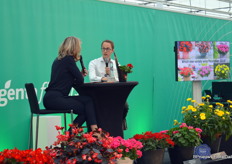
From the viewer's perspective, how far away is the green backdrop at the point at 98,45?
4250mm

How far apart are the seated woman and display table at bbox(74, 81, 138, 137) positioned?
0.07m

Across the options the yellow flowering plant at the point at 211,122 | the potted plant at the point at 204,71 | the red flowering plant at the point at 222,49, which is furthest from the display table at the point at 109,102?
the red flowering plant at the point at 222,49

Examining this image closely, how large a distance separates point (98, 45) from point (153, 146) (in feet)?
7.99

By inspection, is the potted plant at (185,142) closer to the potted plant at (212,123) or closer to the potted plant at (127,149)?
the potted plant at (212,123)

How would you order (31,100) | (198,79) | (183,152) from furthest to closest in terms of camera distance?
(198,79), (31,100), (183,152)

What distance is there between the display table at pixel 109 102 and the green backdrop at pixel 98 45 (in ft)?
3.82

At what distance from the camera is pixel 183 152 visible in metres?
3.20

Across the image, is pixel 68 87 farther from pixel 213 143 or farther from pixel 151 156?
pixel 213 143

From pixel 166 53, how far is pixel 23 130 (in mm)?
2831

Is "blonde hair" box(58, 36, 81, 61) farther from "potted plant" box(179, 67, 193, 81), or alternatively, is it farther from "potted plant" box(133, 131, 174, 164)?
"potted plant" box(179, 67, 193, 81)

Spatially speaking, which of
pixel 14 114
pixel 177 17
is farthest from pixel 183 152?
pixel 177 17

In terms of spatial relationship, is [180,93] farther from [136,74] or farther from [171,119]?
[136,74]

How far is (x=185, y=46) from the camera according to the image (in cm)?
546

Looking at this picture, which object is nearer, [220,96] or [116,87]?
[116,87]
